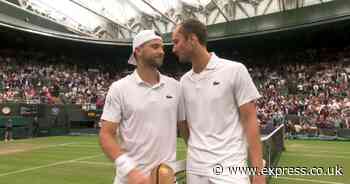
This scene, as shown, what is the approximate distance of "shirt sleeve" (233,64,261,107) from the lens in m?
3.49

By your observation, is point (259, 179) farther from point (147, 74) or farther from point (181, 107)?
point (147, 74)

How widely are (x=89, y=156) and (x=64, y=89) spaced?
799 inches

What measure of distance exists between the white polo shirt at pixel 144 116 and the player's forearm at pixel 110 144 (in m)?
0.12

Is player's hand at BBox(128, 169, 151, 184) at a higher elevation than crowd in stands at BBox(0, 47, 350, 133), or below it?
below

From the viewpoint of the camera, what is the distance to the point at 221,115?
353 cm

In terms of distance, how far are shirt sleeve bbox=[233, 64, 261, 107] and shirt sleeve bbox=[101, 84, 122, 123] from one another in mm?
929

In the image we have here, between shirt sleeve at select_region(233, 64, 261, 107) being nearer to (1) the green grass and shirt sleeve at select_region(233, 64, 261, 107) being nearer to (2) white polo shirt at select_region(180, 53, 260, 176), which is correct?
(2) white polo shirt at select_region(180, 53, 260, 176)

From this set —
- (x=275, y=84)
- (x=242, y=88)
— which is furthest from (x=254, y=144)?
(x=275, y=84)

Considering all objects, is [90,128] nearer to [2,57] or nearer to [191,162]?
[2,57]

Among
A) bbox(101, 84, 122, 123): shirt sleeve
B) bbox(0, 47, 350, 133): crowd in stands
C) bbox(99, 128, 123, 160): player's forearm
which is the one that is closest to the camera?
bbox(99, 128, 123, 160): player's forearm

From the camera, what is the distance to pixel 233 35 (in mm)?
35625

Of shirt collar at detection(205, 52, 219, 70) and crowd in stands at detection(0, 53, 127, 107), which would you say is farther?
crowd in stands at detection(0, 53, 127, 107)

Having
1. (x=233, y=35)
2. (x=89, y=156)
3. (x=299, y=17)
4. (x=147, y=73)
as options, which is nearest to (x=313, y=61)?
(x=299, y=17)

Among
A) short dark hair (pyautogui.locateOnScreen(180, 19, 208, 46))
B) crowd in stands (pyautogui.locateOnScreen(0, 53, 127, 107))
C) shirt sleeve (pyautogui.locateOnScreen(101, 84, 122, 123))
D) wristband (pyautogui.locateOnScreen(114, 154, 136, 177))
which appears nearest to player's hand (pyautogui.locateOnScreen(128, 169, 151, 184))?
wristband (pyautogui.locateOnScreen(114, 154, 136, 177))
